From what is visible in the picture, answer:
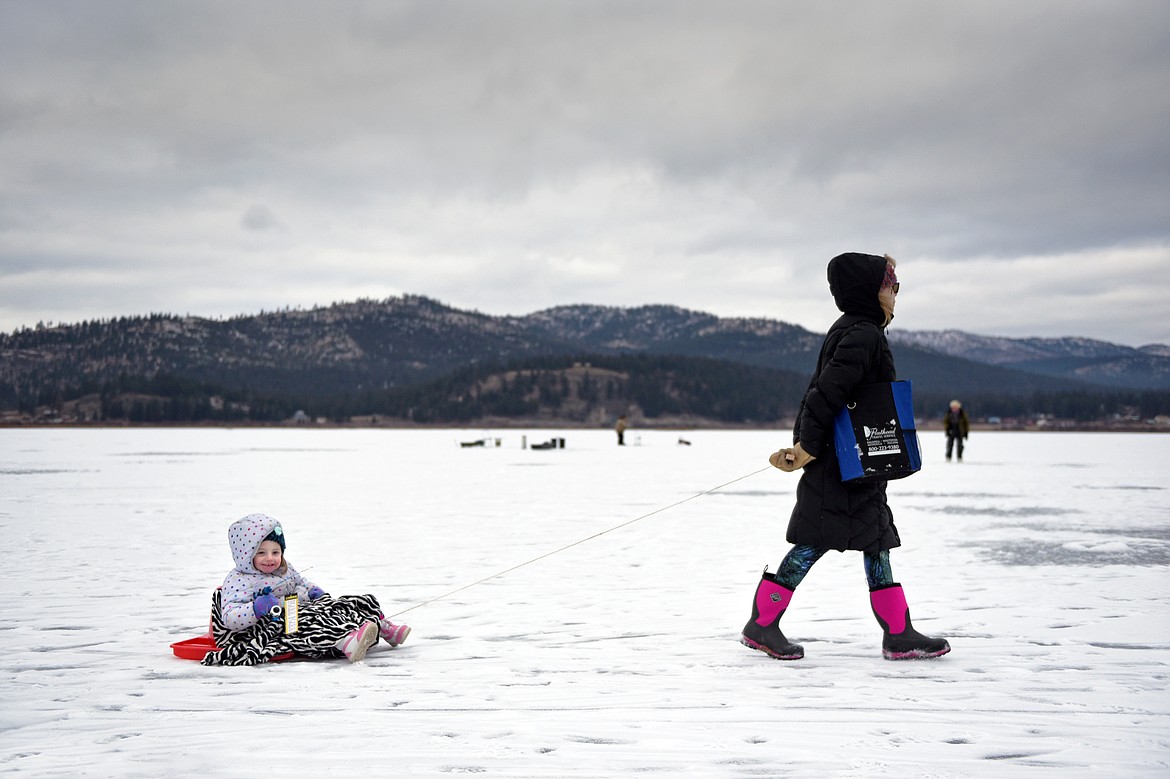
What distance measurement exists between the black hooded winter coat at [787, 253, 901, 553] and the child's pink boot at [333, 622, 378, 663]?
2346 millimetres

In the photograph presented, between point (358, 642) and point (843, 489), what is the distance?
2734mm

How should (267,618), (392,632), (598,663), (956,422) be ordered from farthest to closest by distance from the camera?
(956,422) < (392,632) < (267,618) < (598,663)

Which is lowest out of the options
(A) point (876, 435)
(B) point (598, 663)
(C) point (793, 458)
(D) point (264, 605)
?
(B) point (598, 663)

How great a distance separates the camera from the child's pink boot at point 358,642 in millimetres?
5449

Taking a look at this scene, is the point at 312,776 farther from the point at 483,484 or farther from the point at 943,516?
the point at 483,484

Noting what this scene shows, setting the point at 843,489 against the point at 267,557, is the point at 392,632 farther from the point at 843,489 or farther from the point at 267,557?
the point at 843,489

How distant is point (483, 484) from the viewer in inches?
854

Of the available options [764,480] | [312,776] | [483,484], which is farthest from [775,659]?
[764,480]

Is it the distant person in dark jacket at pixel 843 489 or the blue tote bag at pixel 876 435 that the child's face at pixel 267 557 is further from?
the blue tote bag at pixel 876 435

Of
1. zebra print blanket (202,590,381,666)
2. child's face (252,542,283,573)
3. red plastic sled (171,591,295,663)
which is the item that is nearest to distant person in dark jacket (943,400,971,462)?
zebra print blanket (202,590,381,666)

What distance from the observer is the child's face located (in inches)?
220

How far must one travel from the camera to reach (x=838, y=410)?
5.17m

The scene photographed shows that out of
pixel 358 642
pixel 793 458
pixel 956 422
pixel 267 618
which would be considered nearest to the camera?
pixel 793 458

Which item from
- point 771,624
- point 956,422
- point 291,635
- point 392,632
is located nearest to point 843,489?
point 771,624
